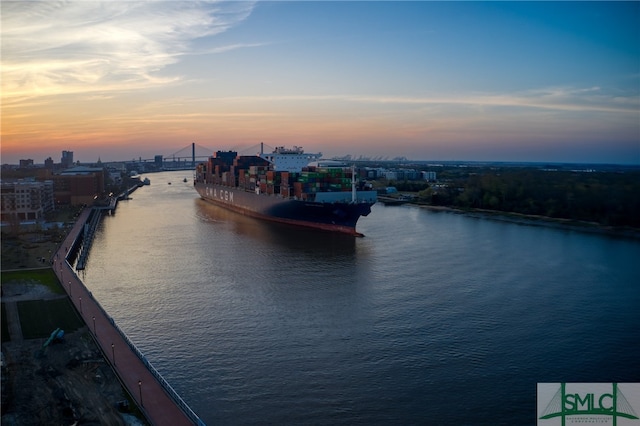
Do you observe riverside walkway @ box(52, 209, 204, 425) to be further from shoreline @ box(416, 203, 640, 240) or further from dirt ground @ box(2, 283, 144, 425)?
shoreline @ box(416, 203, 640, 240)

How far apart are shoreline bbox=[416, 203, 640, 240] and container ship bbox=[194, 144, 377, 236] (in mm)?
7149

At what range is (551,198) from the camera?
2242 cm

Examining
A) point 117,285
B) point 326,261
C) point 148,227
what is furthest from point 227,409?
point 148,227

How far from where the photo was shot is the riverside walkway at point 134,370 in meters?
4.80

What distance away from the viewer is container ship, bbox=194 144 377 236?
16.1 m

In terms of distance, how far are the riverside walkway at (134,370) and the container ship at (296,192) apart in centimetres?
878

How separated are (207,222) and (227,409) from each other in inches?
590

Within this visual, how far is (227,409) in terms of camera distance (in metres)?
5.28

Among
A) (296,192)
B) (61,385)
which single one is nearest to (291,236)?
(296,192)

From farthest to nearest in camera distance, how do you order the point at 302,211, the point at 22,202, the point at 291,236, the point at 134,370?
the point at 302,211 → the point at 291,236 → the point at 22,202 → the point at 134,370

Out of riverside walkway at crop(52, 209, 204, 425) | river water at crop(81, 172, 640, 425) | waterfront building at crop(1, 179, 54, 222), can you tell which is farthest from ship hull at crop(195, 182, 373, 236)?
riverside walkway at crop(52, 209, 204, 425)

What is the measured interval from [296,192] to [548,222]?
1074 cm

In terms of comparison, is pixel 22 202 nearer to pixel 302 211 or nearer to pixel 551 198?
pixel 302 211

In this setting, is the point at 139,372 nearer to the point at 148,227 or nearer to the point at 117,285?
the point at 117,285
